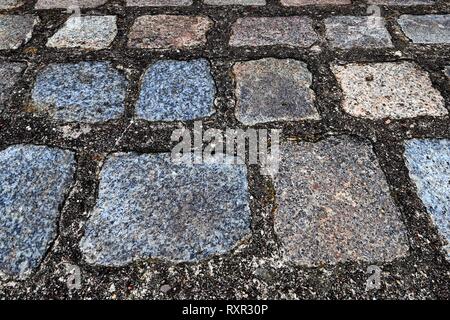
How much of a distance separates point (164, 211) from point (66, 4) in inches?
51.9

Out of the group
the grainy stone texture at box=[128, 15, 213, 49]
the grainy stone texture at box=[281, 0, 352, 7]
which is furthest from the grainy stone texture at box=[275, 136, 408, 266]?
the grainy stone texture at box=[281, 0, 352, 7]

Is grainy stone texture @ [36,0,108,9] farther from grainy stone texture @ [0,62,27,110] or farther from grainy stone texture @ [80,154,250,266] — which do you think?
grainy stone texture @ [80,154,250,266]

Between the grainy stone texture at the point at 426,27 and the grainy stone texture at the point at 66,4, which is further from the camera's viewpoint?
the grainy stone texture at the point at 66,4

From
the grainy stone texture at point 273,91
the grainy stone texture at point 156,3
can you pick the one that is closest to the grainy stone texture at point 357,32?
the grainy stone texture at point 273,91

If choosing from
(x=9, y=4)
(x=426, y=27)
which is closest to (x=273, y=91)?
(x=426, y=27)

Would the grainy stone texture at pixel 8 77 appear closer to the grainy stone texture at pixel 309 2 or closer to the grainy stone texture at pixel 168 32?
the grainy stone texture at pixel 168 32

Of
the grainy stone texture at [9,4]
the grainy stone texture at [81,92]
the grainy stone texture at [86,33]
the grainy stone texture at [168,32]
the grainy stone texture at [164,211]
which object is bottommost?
the grainy stone texture at [164,211]

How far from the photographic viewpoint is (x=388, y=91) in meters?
1.44

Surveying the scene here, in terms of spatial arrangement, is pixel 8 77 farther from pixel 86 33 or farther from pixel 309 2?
pixel 309 2

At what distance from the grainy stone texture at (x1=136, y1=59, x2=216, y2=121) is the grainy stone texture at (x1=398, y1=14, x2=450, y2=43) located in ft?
2.84

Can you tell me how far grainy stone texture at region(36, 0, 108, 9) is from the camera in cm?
190

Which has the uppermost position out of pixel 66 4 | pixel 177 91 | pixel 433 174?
pixel 66 4

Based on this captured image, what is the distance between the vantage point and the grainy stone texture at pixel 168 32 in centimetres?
167

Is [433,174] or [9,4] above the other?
[9,4]
